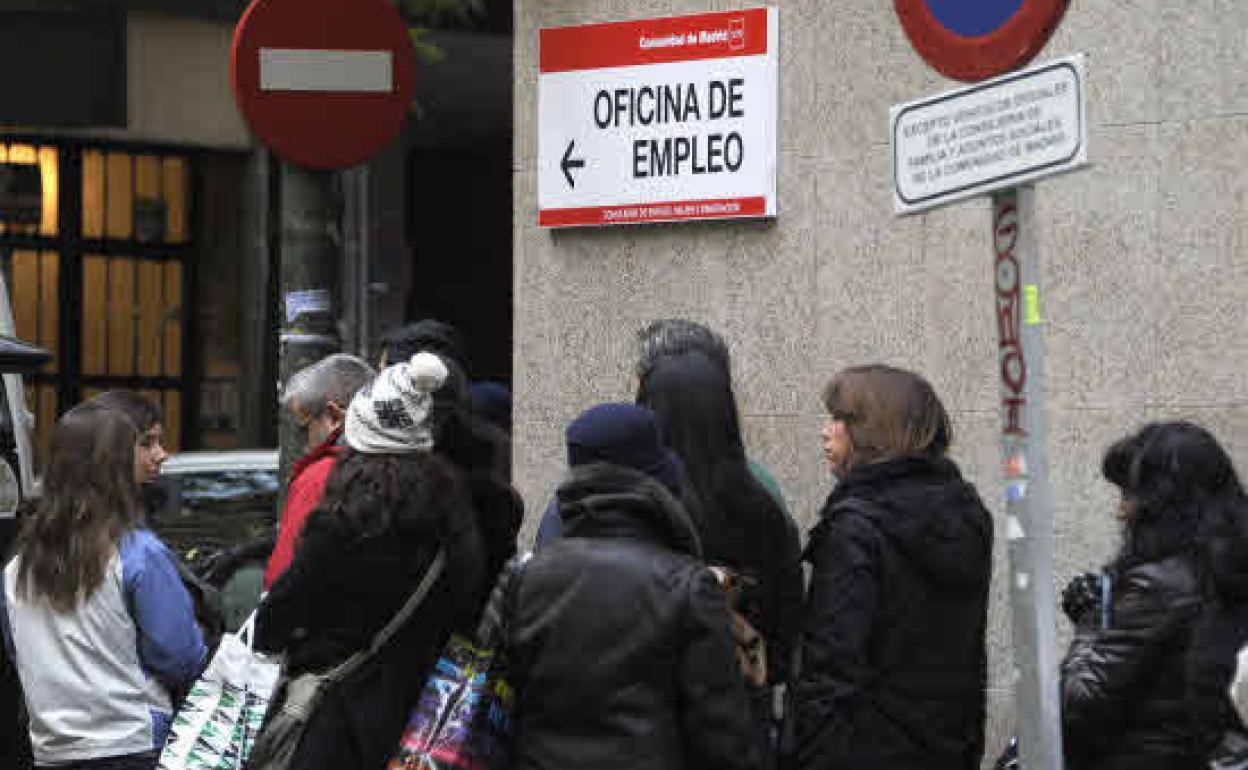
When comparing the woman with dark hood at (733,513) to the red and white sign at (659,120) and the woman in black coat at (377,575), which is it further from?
the red and white sign at (659,120)

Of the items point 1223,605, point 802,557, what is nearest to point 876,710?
point 802,557

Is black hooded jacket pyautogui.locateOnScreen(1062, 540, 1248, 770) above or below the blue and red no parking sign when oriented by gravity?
below

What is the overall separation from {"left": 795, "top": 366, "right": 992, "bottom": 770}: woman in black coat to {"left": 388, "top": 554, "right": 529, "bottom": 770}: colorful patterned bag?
32.9 inches

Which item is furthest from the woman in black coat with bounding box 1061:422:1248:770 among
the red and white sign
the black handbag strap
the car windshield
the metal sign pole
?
the car windshield

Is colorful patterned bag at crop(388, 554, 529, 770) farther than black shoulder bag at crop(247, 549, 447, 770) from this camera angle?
No

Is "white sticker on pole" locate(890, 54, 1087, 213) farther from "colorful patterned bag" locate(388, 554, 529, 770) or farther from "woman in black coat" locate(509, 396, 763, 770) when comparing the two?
"colorful patterned bag" locate(388, 554, 529, 770)

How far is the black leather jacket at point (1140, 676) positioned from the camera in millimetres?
5293

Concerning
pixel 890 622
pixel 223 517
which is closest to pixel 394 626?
pixel 890 622

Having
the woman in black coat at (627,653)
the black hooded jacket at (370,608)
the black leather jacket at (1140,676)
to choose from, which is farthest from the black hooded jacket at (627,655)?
the black leather jacket at (1140,676)

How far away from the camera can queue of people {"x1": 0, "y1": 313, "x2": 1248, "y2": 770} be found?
4.90 m

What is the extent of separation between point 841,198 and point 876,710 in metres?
3.25

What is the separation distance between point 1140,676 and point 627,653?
1.35 meters

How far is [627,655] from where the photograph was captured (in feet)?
15.9

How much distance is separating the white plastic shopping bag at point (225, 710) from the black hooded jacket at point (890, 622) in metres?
1.34
